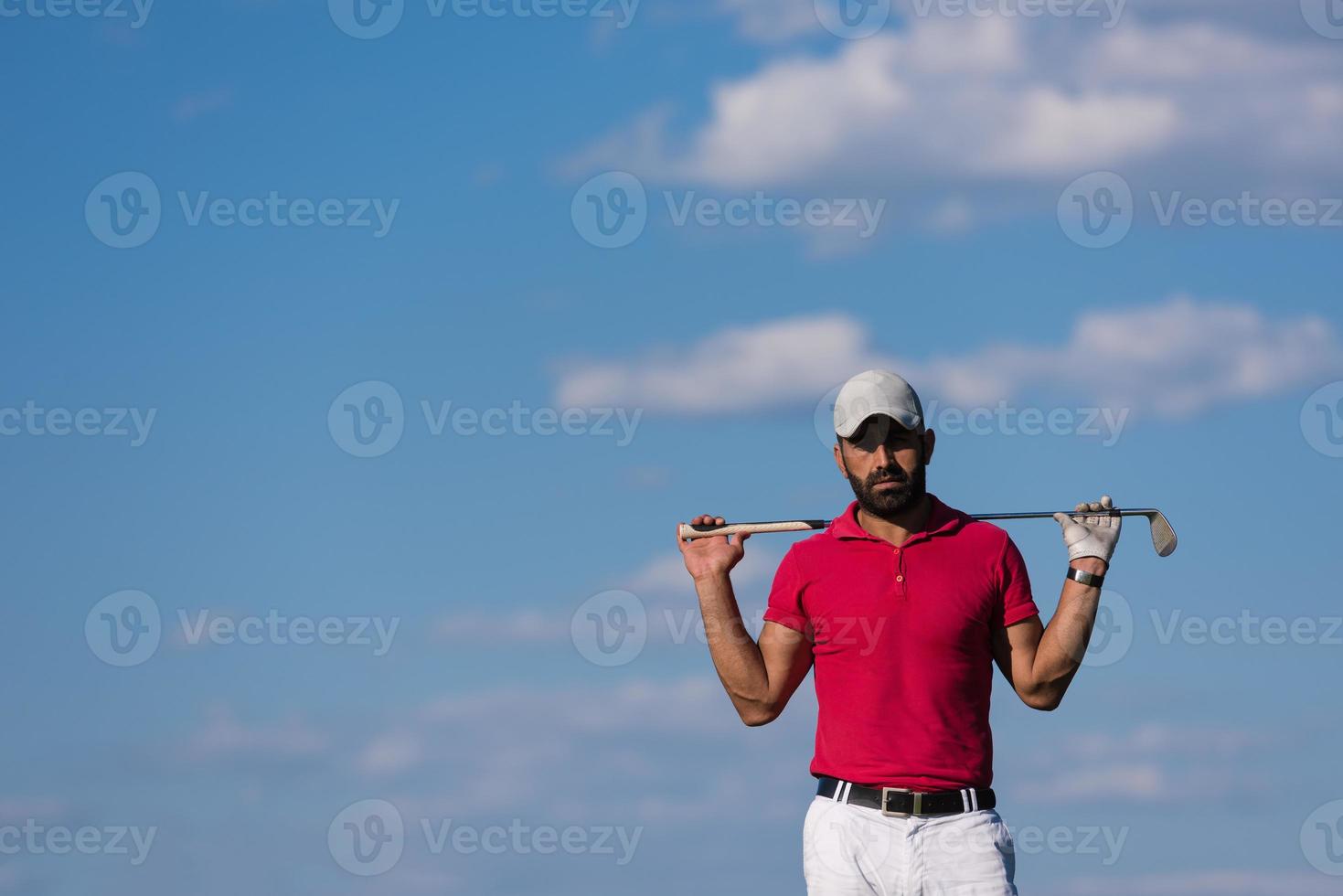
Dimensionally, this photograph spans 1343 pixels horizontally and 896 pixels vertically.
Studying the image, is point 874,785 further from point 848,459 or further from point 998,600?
point 848,459

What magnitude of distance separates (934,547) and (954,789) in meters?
1.07

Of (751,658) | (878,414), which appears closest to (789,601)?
(751,658)

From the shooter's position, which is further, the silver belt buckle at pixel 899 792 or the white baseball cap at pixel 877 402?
the white baseball cap at pixel 877 402

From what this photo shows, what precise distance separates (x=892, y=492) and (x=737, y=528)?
0.94 metres

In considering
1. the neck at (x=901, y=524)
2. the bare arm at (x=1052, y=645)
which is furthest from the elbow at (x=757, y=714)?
the bare arm at (x=1052, y=645)

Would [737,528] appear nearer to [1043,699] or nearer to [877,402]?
[877,402]

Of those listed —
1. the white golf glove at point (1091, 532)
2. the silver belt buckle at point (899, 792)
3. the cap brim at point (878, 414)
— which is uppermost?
the cap brim at point (878, 414)

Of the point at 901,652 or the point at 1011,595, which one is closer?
the point at 901,652

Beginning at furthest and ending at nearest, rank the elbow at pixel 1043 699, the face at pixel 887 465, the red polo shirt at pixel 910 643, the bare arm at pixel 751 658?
1. the bare arm at pixel 751 658
2. the face at pixel 887 465
3. the elbow at pixel 1043 699
4. the red polo shirt at pixel 910 643

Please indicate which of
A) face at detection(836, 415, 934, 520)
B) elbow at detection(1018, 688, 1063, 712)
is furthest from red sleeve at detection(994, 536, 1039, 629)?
face at detection(836, 415, 934, 520)

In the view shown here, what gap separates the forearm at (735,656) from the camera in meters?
6.86

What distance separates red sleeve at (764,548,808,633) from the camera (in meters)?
6.84

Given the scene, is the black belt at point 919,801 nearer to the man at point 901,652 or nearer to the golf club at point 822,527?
the man at point 901,652

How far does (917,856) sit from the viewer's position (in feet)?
20.5
